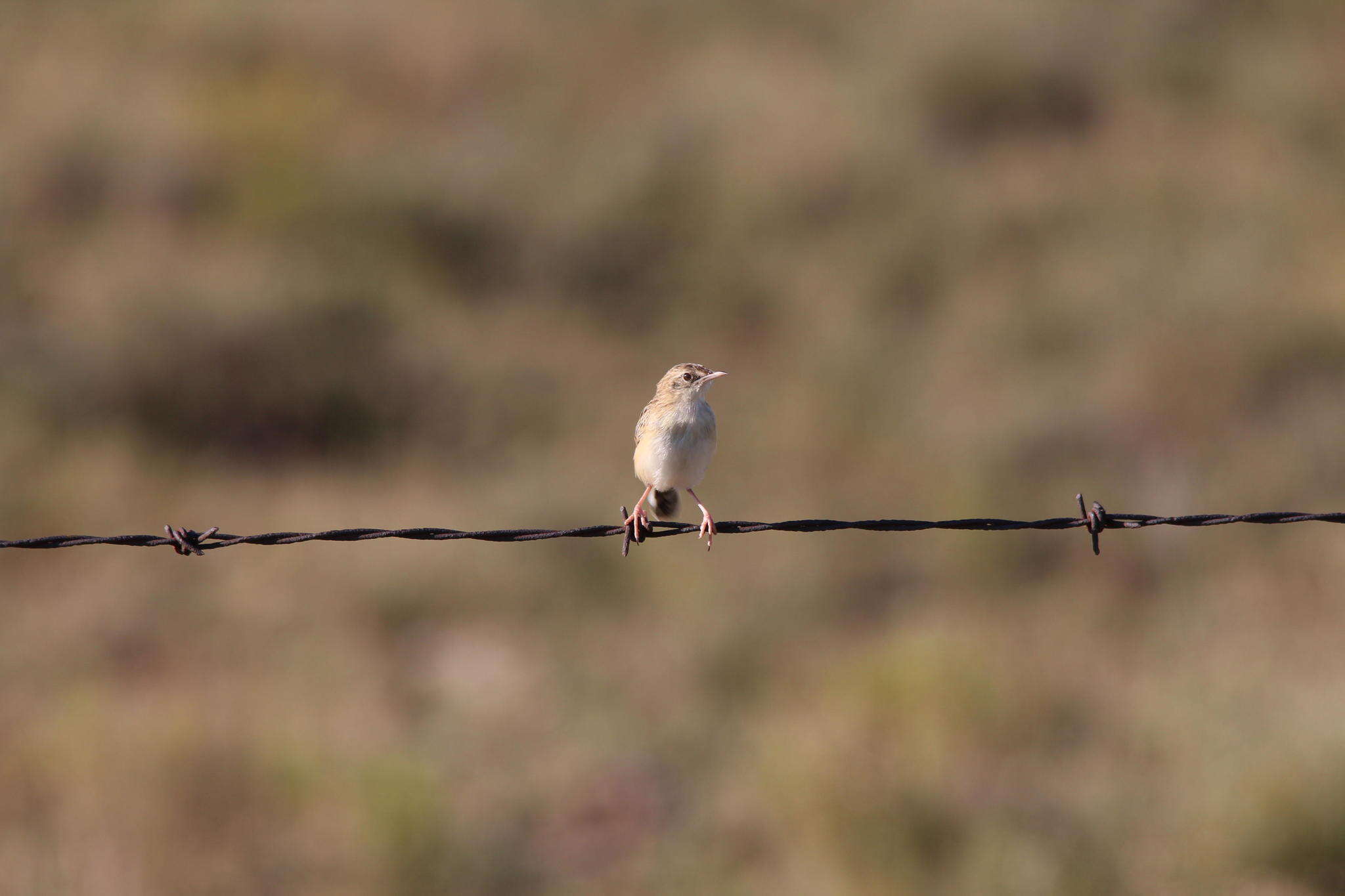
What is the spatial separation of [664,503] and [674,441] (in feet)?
1.94

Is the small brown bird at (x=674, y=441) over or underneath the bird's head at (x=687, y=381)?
underneath

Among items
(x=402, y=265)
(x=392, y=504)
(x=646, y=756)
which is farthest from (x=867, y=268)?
(x=646, y=756)

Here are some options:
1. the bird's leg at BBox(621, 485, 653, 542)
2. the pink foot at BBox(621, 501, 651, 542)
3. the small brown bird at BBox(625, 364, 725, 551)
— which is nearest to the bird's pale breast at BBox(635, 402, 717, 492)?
the small brown bird at BBox(625, 364, 725, 551)

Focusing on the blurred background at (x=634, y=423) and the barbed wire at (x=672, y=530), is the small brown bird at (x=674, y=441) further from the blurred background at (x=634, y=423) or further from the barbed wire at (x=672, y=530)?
the blurred background at (x=634, y=423)

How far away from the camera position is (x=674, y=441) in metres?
6.90

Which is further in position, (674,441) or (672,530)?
(674,441)

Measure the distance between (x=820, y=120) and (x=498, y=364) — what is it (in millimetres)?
8661

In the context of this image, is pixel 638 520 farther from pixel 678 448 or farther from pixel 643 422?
pixel 643 422

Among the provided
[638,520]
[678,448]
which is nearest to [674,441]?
[678,448]

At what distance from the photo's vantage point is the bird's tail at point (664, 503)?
736cm

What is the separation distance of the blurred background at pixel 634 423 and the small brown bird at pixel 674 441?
3.95 m

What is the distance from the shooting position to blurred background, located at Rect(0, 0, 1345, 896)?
10.7m

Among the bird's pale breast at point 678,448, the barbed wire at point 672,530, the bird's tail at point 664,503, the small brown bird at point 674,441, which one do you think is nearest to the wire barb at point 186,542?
→ the barbed wire at point 672,530

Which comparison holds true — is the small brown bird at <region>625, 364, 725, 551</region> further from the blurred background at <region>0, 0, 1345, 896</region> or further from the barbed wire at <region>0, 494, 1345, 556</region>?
the blurred background at <region>0, 0, 1345, 896</region>
